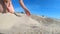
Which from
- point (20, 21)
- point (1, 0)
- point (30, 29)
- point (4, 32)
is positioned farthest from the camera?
point (1, 0)

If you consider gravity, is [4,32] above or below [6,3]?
below

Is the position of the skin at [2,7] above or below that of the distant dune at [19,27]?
above

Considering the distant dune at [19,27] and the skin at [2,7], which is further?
the skin at [2,7]

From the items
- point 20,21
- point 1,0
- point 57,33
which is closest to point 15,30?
point 20,21

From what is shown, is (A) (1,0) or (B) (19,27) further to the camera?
(A) (1,0)

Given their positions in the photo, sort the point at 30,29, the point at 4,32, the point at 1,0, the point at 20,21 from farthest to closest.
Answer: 1. the point at 1,0
2. the point at 20,21
3. the point at 30,29
4. the point at 4,32

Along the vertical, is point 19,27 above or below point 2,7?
below

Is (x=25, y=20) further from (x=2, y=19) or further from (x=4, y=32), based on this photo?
(x=4, y=32)

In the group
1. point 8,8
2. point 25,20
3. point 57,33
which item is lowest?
point 57,33

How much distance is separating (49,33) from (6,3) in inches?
94.5

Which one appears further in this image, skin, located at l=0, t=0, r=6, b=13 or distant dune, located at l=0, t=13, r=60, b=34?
skin, located at l=0, t=0, r=6, b=13

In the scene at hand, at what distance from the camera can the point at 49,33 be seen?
11.5 ft

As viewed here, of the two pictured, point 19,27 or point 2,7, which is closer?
point 19,27

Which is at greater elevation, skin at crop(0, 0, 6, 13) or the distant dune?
skin at crop(0, 0, 6, 13)
